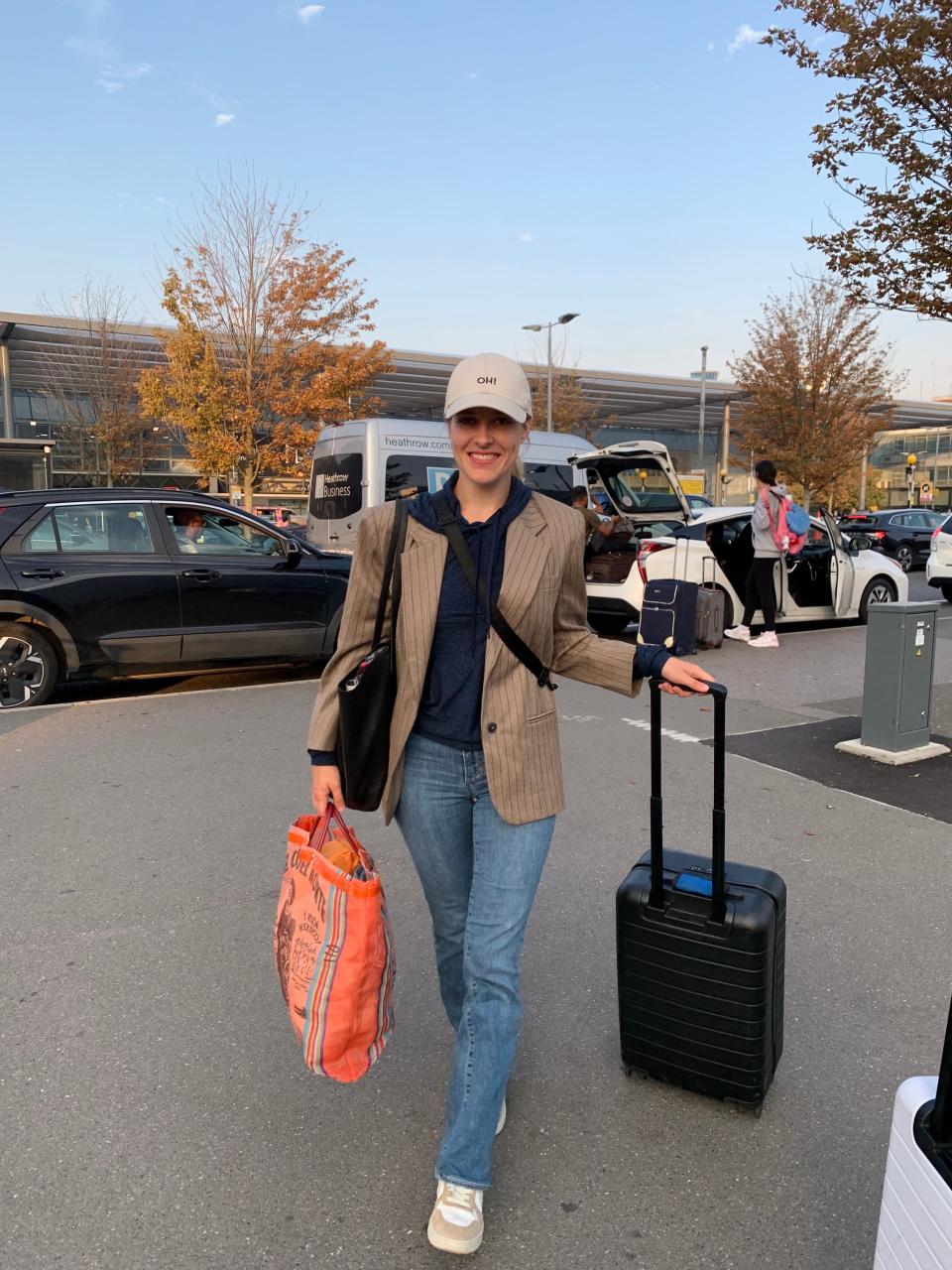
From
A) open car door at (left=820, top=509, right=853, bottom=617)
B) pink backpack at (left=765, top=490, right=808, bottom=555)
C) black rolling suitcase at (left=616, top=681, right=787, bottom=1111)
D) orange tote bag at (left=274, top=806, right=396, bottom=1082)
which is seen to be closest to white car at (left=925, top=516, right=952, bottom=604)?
open car door at (left=820, top=509, right=853, bottom=617)

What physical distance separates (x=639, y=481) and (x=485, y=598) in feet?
39.4

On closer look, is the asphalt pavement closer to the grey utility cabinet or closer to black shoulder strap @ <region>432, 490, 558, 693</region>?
the grey utility cabinet

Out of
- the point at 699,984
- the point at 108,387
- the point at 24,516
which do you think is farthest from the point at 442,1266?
the point at 108,387

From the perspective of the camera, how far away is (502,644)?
2139mm

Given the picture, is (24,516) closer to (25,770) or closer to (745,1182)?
(25,770)

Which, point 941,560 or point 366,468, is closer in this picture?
point 366,468

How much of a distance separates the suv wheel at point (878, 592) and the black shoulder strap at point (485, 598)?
1116 centimetres

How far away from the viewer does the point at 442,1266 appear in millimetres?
2066

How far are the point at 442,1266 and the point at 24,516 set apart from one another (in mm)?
7141

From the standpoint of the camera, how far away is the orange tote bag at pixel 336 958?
6.88 feet

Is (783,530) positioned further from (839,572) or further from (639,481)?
(639,481)

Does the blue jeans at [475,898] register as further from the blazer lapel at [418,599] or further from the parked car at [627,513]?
the parked car at [627,513]

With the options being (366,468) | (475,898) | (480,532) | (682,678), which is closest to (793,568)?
(366,468)

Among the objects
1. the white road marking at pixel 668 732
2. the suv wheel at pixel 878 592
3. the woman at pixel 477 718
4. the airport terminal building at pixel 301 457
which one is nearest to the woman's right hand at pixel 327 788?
the woman at pixel 477 718
